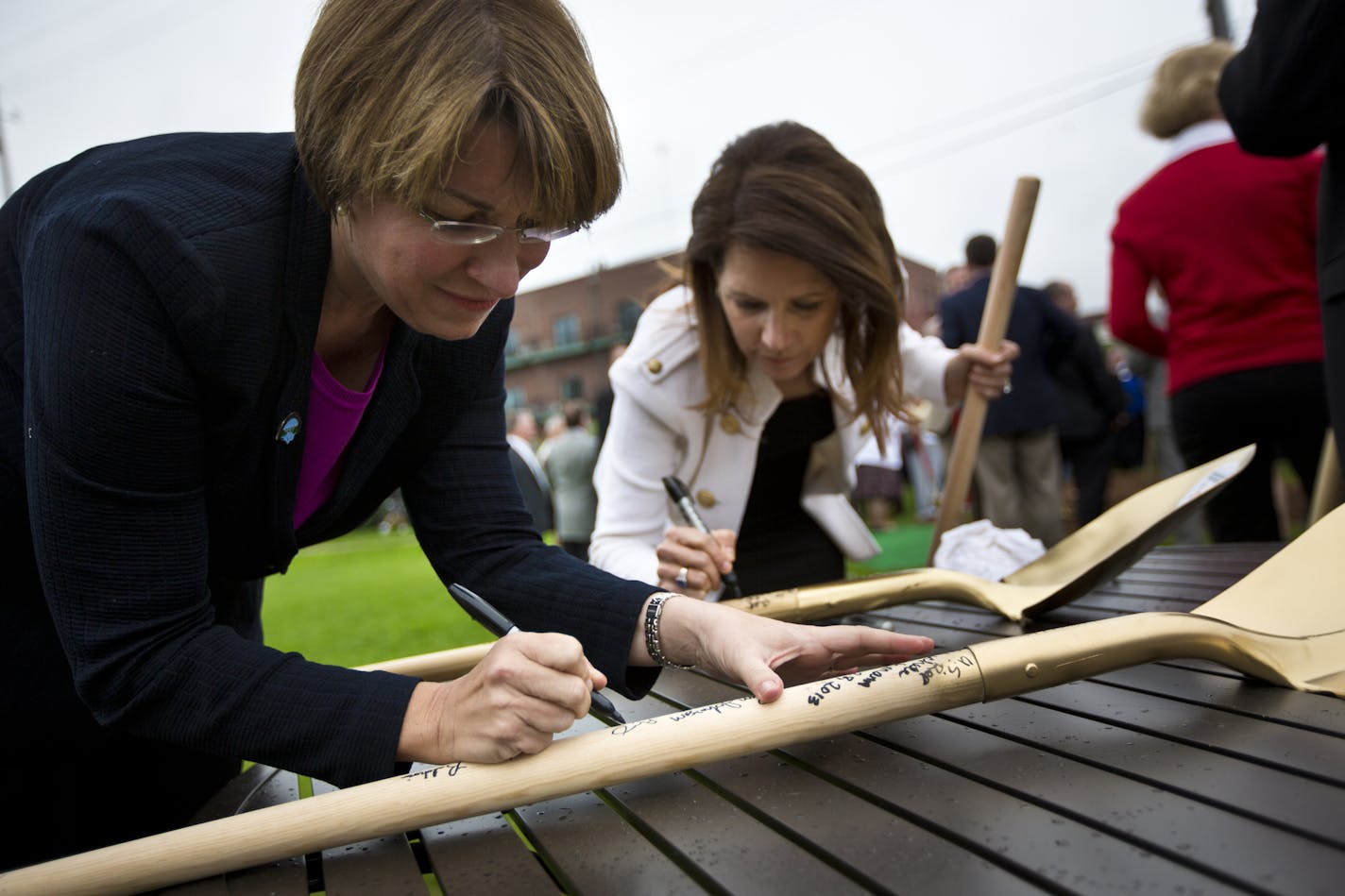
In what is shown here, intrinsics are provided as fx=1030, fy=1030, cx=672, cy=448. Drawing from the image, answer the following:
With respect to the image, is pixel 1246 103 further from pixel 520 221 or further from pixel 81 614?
pixel 81 614

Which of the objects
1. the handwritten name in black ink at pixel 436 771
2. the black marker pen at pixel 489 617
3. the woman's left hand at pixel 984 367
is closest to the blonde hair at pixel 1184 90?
the woman's left hand at pixel 984 367

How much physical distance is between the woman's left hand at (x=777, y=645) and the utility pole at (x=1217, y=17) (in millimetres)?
7577

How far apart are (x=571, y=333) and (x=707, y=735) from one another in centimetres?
3727

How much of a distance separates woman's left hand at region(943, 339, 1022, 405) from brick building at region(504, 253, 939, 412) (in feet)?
101

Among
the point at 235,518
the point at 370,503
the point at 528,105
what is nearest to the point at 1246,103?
the point at 528,105

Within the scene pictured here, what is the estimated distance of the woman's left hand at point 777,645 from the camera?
45.9 inches

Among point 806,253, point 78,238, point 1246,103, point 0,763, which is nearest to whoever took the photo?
point 78,238

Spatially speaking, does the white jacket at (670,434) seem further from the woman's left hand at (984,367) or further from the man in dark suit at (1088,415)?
the man in dark suit at (1088,415)

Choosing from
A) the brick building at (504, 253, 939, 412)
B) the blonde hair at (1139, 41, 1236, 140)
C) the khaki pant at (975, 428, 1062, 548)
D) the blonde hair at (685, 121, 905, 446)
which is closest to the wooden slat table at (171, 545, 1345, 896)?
the blonde hair at (685, 121, 905, 446)

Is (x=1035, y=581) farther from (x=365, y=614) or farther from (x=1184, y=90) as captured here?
(x=365, y=614)

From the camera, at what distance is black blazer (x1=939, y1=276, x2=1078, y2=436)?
4.73m

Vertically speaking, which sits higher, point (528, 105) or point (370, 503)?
point (528, 105)

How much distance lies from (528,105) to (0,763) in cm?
100

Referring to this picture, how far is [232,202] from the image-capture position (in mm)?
1141
